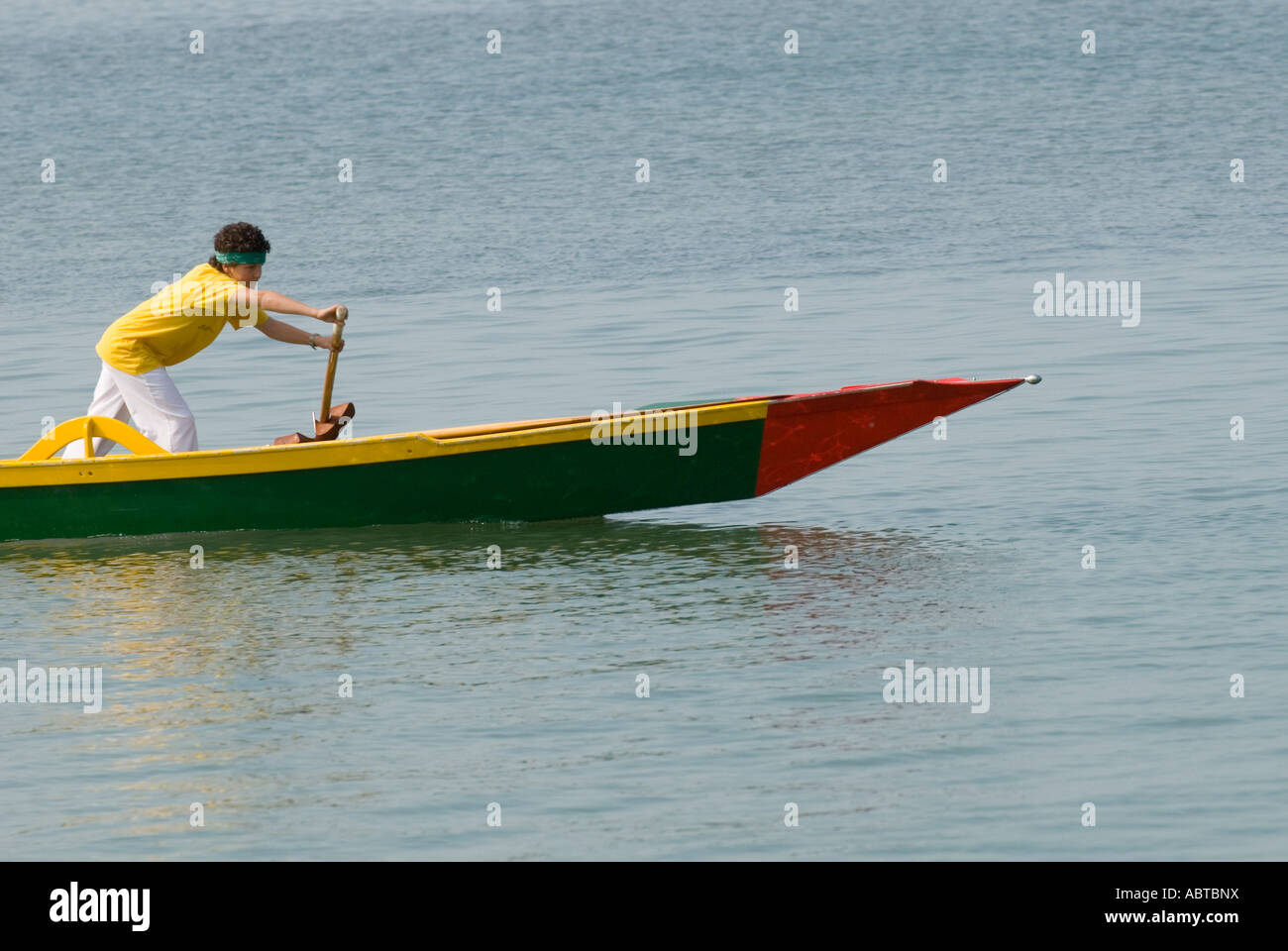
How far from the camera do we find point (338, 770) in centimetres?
889

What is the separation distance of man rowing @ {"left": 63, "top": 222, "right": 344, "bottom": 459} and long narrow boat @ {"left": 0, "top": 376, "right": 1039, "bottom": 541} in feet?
0.64

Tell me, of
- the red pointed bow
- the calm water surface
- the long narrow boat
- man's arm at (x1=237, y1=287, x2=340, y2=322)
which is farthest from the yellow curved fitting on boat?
the red pointed bow

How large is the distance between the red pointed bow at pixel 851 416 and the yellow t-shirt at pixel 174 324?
2838mm

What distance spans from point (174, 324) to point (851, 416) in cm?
368

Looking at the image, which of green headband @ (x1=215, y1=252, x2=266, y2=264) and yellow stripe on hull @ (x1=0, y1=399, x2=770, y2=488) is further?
yellow stripe on hull @ (x1=0, y1=399, x2=770, y2=488)

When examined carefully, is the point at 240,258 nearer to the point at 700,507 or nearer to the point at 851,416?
the point at 700,507

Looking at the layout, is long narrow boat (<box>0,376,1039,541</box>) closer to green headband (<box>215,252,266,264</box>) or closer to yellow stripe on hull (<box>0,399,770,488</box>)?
yellow stripe on hull (<box>0,399,770,488</box>)

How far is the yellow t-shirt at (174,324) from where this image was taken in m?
12.2

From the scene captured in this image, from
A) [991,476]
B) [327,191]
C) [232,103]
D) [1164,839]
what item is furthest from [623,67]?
[1164,839]

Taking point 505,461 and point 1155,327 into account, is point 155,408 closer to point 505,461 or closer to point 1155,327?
point 505,461

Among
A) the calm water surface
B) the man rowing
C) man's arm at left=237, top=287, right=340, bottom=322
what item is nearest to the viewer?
the calm water surface

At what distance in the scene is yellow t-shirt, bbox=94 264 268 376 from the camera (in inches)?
480

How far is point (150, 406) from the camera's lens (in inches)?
501
